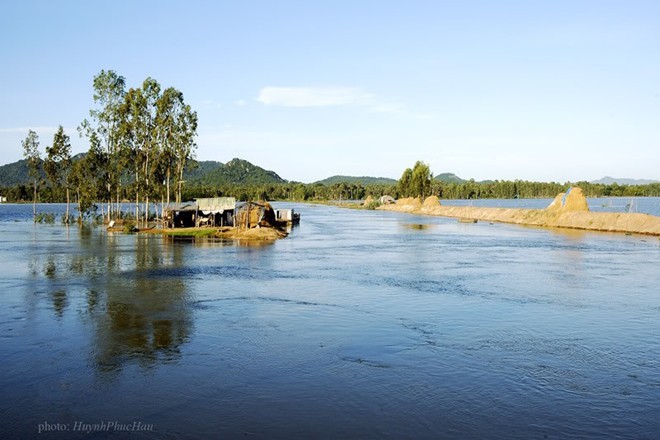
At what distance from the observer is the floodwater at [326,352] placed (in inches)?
465

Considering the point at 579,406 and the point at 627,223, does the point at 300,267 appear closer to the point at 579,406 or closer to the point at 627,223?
the point at 579,406

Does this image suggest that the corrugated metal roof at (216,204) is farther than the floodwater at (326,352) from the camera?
Yes

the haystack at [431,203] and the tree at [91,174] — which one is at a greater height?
the tree at [91,174]

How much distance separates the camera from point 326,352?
54.7 ft

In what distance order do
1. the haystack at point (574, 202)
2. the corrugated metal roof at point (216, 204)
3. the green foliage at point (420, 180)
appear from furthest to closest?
the green foliage at point (420, 180) → the haystack at point (574, 202) → the corrugated metal roof at point (216, 204)

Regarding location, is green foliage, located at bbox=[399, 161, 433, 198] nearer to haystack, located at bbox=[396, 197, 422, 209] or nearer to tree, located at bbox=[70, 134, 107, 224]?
haystack, located at bbox=[396, 197, 422, 209]

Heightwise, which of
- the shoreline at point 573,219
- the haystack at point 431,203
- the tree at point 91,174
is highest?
the tree at point 91,174

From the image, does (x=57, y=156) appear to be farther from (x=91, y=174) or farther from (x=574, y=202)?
(x=574, y=202)

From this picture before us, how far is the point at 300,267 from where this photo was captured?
36.1 meters

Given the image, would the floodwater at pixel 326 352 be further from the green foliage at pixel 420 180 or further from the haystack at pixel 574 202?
the green foliage at pixel 420 180

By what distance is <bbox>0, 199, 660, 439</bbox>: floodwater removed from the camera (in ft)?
38.7

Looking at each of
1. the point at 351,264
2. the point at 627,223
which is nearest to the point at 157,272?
the point at 351,264

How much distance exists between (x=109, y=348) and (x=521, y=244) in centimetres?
4456

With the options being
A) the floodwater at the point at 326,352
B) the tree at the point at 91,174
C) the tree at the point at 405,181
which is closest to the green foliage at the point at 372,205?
the tree at the point at 405,181
